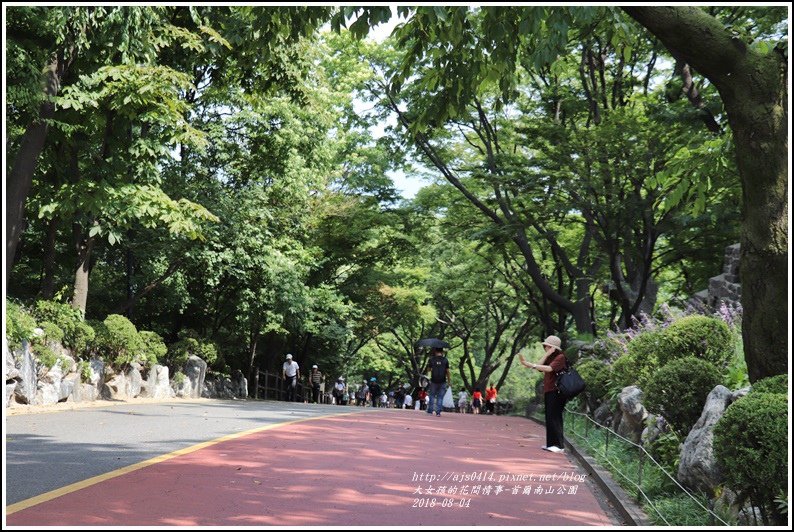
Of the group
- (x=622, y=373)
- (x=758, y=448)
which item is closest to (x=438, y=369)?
(x=622, y=373)

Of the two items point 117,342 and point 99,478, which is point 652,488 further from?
point 117,342

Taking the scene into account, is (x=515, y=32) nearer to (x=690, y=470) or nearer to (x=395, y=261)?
(x=690, y=470)

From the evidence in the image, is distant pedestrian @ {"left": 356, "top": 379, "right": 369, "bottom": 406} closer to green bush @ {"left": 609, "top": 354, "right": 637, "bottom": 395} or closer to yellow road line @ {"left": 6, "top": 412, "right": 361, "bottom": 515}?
green bush @ {"left": 609, "top": 354, "right": 637, "bottom": 395}

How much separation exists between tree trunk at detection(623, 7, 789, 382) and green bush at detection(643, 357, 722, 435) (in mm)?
2915

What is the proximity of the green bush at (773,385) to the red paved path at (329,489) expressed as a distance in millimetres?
1831

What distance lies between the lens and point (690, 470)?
693 cm

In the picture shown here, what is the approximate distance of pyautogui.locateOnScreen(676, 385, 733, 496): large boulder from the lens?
6.66m

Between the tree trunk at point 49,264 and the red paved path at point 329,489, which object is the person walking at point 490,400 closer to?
the tree trunk at point 49,264

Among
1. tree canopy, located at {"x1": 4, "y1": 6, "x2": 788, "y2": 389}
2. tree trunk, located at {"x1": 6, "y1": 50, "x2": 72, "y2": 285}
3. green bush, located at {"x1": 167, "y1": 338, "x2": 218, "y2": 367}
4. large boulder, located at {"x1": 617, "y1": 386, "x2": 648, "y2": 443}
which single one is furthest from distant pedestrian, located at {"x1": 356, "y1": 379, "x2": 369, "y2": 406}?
large boulder, located at {"x1": 617, "y1": 386, "x2": 648, "y2": 443}

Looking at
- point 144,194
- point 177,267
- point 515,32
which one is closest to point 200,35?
point 144,194

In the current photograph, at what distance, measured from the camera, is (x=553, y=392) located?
10.7 metres

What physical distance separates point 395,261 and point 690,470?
86.9 feet

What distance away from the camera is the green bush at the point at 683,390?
8555 millimetres

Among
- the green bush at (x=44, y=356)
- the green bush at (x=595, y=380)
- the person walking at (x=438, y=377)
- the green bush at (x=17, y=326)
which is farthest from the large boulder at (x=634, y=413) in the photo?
the green bush at (x=44, y=356)
